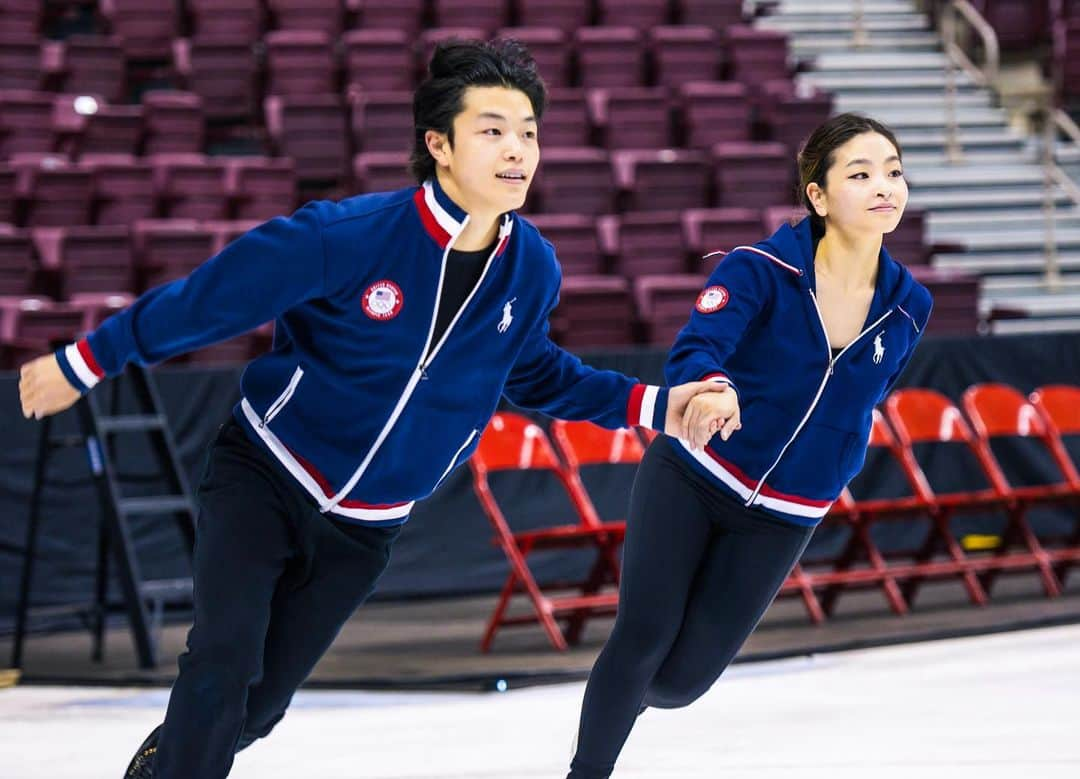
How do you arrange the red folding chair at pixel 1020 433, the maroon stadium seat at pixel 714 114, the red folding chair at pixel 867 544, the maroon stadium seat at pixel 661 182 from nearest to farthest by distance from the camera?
the red folding chair at pixel 867 544, the red folding chair at pixel 1020 433, the maroon stadium seat at pixel 661 182, the maroon stadium seat at pixel 714 114

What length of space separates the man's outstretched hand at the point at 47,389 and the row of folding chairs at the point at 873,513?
4.26 m

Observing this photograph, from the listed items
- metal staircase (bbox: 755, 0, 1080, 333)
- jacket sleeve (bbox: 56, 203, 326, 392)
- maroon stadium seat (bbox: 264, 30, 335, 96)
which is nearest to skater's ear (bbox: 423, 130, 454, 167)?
jacket sleeve (bbox: 56, 203, 326, 392)

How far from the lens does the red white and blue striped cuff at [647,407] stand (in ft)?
11.7

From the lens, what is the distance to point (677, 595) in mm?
3770

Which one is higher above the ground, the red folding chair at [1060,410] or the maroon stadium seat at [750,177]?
the maroon stadium seat at [750,177]

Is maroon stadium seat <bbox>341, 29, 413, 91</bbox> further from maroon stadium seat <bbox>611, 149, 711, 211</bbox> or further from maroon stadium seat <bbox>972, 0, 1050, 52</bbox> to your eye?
maroon stadium seat <bbox>972, 0, 1050, 52</bbox>

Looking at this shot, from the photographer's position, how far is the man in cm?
312

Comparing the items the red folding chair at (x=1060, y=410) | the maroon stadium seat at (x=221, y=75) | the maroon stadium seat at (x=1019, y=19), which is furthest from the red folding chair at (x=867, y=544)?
the maroon stadium seat at (x=1019, y=19)

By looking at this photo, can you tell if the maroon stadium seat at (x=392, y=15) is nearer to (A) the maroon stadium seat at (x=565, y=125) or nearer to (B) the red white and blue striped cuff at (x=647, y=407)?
(A) the maroon stadium seat at (x=565, y=125)

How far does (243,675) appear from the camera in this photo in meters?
3.18

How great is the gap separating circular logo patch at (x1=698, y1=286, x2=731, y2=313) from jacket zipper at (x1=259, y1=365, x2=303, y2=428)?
958 millimetres

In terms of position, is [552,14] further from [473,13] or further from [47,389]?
→ [47,389]

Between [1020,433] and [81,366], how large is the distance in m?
6.97

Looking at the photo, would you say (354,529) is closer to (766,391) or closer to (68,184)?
(766,391)
